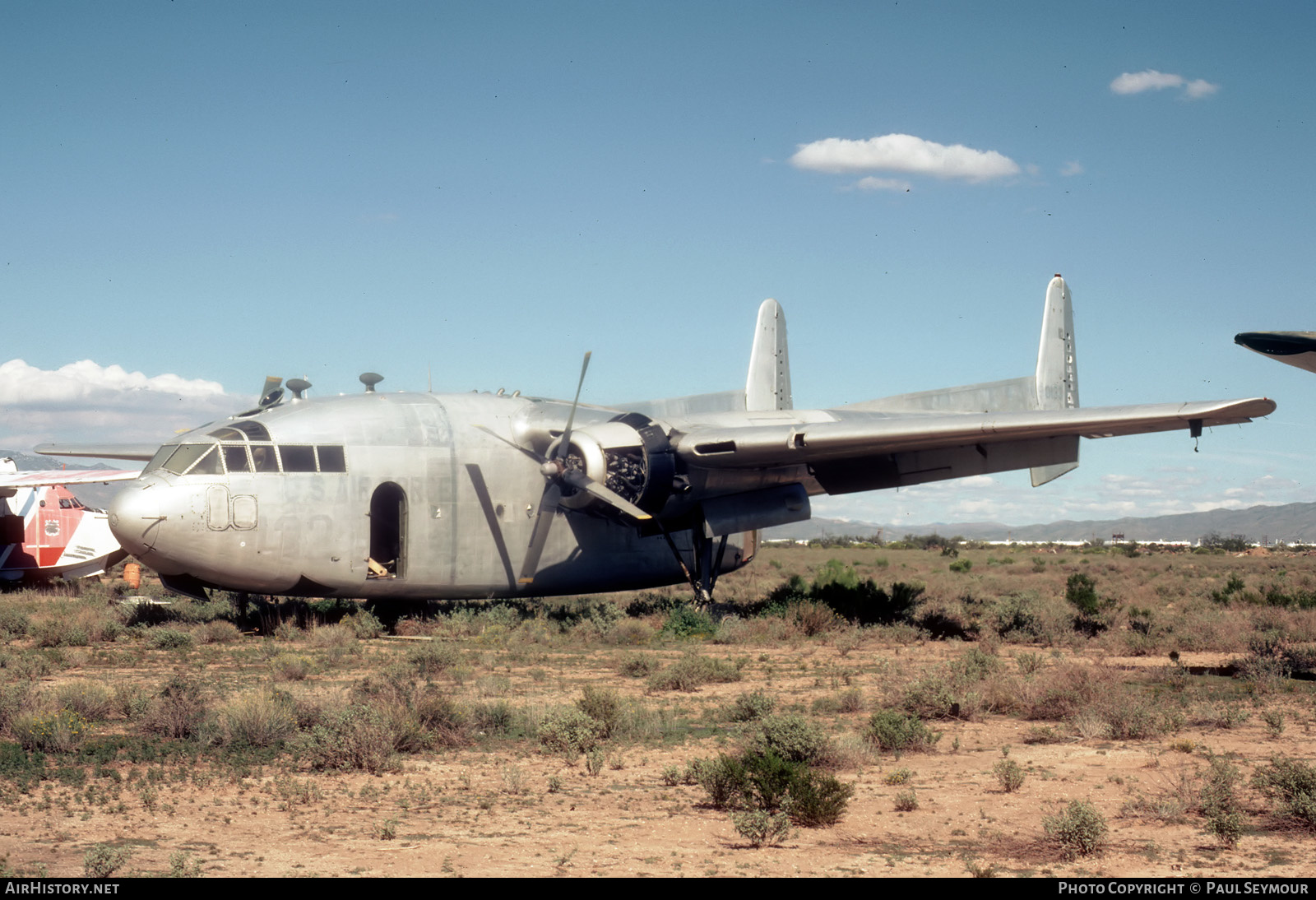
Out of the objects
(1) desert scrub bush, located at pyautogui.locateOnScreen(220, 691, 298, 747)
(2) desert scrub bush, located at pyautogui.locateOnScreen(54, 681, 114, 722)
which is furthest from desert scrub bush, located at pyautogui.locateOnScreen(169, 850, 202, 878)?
(2) desert scrub bush, located at pyautogui.locateOnScreen(54, 681, 114, 722)

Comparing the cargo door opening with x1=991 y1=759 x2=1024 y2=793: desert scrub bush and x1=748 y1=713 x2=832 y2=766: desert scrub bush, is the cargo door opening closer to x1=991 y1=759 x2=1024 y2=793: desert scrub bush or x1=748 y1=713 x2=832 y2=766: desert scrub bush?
x1=748 y1=713 x2=832 y2=766: desert scrub bush

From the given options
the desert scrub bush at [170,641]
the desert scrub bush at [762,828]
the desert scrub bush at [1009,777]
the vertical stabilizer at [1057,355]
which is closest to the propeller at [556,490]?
the desert scrub bush at [170,641]

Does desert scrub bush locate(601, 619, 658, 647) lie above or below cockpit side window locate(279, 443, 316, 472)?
below

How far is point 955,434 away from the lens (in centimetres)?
2003

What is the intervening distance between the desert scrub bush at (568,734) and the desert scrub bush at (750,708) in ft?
6.55

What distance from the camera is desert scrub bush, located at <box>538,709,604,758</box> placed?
35.7 feet

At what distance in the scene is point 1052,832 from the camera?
7.66 m

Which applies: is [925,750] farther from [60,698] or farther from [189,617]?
[189,617]

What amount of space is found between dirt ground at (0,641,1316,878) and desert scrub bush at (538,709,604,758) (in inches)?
5.8

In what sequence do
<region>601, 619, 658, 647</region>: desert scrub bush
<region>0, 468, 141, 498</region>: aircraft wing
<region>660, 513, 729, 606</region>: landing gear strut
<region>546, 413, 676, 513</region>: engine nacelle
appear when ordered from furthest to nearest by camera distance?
1. <region>0, 468, 141, 498</region>: aircraft wing
2. <region>660, 513, 729, 606</region>: landing gear strut
3. <region>601, 619, 658, 647</region>: desert scrub bush
4. <region>546, 413, 676, 513</region>: engine nacelle

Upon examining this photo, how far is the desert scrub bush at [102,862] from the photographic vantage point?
21.4 ft

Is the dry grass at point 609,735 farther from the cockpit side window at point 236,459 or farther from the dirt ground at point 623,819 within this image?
the cockpit side window at point 236,459

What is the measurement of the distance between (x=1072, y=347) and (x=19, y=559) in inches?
1181

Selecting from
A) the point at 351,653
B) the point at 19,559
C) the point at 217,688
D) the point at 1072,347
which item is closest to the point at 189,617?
the point at 351,653
